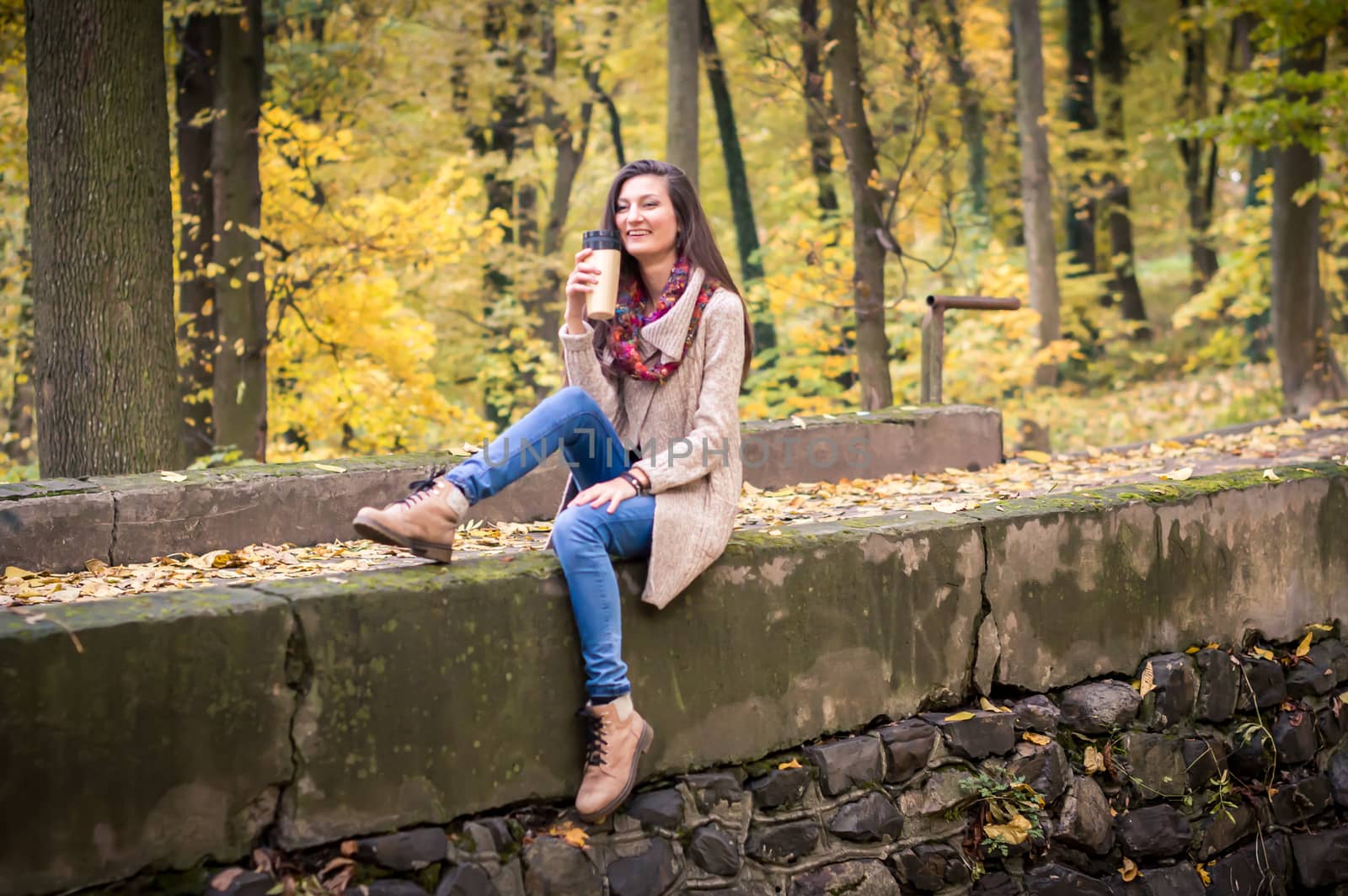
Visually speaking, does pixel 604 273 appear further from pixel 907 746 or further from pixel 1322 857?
pixel 1322 857

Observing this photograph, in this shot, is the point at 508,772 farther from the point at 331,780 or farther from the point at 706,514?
the point at 706,514

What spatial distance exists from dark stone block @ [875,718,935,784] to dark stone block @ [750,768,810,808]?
34 centimetres

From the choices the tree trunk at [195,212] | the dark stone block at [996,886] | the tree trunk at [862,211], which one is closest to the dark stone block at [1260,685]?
the dark stone block at [996,886]

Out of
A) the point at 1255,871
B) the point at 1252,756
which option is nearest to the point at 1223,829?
the point at 1255,871

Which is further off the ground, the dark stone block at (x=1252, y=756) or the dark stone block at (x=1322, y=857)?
the dark stone block at (x=1252, y=756)

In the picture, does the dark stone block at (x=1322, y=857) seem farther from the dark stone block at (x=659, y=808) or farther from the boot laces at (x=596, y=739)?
the boot laces at (x=596, y=739)

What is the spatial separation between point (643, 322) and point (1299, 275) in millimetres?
9127

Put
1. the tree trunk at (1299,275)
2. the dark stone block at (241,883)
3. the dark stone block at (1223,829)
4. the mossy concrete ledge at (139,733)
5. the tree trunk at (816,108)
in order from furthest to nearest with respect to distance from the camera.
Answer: the tree trunk at (1299,275) → the tree trunk at (816,108) → the dark stone block at (1223,829) → the dark stone block at (241,883) → the mossy concrete ledge at (139,733)

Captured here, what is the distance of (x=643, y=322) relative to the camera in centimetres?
353

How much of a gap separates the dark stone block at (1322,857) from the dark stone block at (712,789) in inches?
102

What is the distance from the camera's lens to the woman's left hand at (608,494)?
10.5 ft

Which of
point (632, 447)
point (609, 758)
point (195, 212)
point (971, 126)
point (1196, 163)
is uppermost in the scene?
point (1196, 163)

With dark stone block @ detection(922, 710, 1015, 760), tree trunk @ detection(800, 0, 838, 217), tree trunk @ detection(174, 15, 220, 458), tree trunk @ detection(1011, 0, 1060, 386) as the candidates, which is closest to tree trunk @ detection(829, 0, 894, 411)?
tree trunk @ detection(800, 0, 838, 217)

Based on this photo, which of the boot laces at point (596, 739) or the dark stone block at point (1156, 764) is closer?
the boot laces at point (596, 739)
